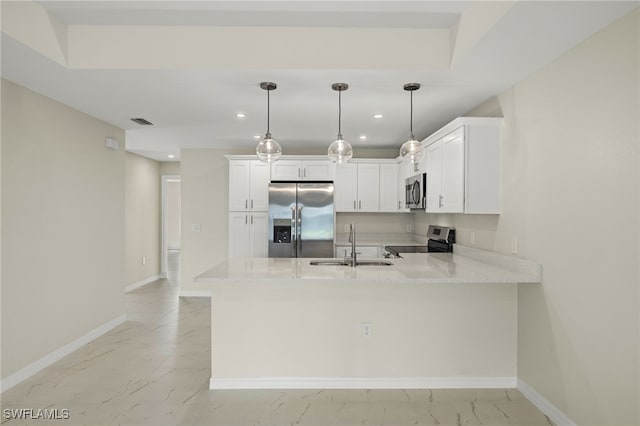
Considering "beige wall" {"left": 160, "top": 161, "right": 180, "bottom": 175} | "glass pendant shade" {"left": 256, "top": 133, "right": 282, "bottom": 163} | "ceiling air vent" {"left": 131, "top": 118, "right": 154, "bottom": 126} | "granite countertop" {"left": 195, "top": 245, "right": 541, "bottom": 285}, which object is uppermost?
"ceiling air vent" {"left": 131, "top": 118, "right": 154, "bottom": 126}

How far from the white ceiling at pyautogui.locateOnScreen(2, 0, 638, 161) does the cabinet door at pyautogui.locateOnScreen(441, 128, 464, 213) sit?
382mm

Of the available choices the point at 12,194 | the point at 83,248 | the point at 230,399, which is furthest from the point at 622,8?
the point at 83,248

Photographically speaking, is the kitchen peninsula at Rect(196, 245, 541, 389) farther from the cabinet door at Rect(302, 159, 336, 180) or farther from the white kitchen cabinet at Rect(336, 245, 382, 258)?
the cabinet door at Rect(302, 159, 336, 180)

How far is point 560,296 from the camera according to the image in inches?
100

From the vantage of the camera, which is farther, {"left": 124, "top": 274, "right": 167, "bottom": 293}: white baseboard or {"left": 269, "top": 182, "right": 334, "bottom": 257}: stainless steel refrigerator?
{"left": 124, "top": 274, "right": 167, "bottom": 293}: white baseboard

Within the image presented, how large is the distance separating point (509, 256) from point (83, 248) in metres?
4.10

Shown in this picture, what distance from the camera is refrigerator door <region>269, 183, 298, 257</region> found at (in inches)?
217

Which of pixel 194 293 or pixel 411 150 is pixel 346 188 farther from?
pixel 194 293

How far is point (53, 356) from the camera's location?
11.6 feet

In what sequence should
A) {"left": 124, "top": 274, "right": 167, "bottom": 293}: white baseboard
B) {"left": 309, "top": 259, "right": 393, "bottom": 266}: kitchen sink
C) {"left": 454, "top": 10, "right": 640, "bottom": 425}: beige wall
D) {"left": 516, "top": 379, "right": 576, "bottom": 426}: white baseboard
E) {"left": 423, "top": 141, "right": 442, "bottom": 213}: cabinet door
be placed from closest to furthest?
{"left": 454, "top": 10, "right": 640, "bottom": 425}: beige wall < {"left": 516, "top": 379, "right": 576, "bottom": 426}: white baseboard < {"left": 309, "top": 259, "right": 393, "bottom": 266}: kitchen sink < {"left": 423, "top": 141, "right": 442, "bottom": 213}: cabinet door < {"left": 124, "top": 274, "right": 167, "bottom": 293}: white baseboard

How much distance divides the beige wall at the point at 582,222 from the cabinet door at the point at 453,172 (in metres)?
0.39

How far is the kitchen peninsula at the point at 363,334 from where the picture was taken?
3.03 metres

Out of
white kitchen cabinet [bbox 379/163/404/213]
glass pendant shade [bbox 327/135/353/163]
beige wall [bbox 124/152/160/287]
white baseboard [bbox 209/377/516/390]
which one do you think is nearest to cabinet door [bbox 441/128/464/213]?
glass pendant shade [bbox 327/135/353/163]

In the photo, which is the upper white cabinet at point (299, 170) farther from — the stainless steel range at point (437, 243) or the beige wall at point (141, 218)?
the beige wall at point (141, 218)
